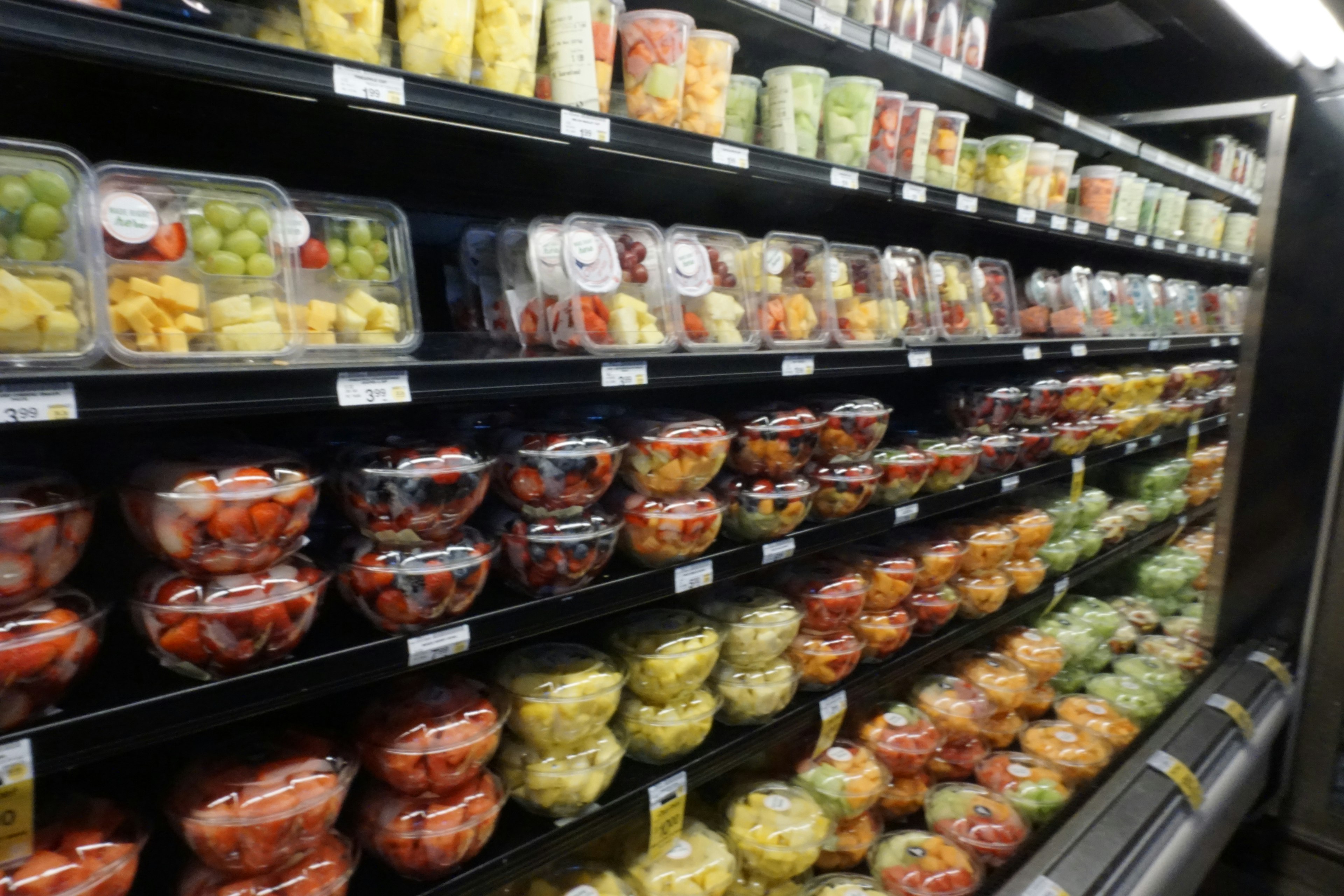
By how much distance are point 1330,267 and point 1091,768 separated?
2.03 meters

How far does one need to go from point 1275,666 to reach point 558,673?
2920 mm

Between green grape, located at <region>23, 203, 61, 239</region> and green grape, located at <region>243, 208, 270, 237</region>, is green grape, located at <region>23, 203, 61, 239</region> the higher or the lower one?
the lower one

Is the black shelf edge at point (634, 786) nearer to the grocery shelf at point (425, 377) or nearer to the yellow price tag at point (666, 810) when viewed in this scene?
the yellow price tag at point (666, 810)

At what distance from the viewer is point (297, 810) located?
3.53 ft

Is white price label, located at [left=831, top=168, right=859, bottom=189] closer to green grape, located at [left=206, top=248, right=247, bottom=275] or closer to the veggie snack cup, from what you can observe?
green grape, located at [left=206, top=248, right=247, bottom=275]

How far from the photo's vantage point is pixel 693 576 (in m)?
1.50

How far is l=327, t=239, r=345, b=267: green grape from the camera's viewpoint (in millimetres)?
1178

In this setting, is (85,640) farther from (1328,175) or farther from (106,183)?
(1328,175)

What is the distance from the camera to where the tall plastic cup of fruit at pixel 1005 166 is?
223cm

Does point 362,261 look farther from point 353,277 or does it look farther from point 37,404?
point 37,404

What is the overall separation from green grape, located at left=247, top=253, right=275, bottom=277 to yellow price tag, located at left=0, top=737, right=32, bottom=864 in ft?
1.96

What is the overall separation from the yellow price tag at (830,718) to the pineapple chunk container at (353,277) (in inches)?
49.1

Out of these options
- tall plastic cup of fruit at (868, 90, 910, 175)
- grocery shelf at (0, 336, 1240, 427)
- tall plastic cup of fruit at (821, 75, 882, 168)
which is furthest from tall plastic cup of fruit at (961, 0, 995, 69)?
grocery shelf at (0, 336, 1240, 427)

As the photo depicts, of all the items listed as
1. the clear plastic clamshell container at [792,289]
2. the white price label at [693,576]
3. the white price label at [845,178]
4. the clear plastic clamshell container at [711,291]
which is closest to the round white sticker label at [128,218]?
the clear plastic clamshell container at [711,291]
